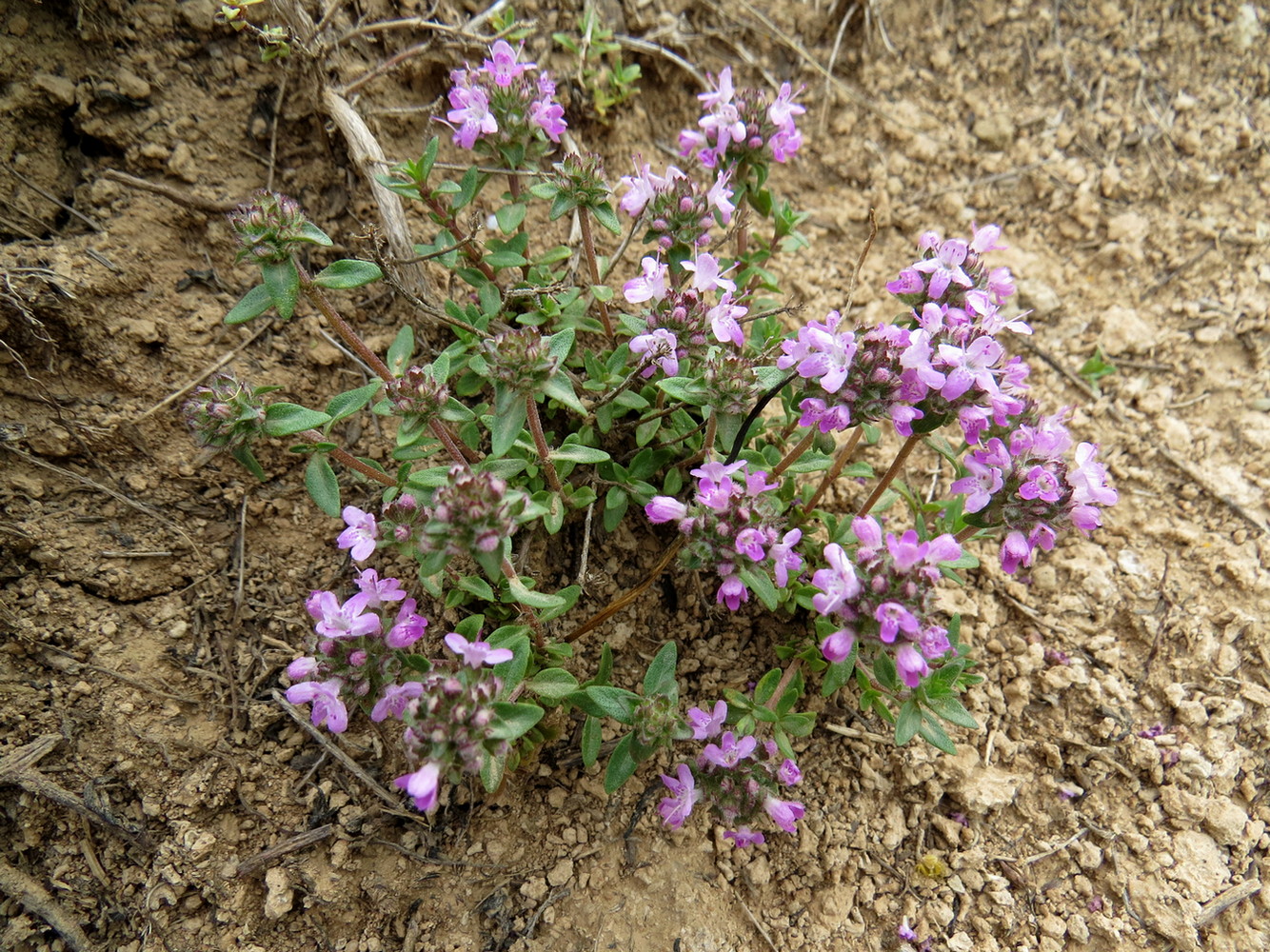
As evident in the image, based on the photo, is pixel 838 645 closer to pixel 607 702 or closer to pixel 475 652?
pixel 607 702

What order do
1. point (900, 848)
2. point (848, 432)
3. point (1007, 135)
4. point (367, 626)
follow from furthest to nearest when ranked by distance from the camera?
point (1007, 135) < point (848, 432) < point (900, 848) < point (367, 626)

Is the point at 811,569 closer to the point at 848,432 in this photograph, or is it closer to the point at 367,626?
the point at 848,432

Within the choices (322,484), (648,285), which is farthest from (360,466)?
(648,285)

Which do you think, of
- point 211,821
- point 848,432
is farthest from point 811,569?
point 211,821

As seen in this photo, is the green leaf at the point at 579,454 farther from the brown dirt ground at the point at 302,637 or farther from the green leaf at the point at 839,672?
the green leaf at the point at 839,672

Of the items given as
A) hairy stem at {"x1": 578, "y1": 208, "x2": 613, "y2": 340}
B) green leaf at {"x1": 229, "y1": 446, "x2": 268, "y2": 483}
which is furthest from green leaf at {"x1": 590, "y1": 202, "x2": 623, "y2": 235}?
green leaf at {"x1": 229, "y1": 446, "x2": 268, "y2": 483}

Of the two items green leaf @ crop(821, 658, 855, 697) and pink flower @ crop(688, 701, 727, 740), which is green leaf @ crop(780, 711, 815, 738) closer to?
green leaf @ crop(821, 658, 855, 697)

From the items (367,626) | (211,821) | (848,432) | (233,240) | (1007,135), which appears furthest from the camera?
(1007,135)
